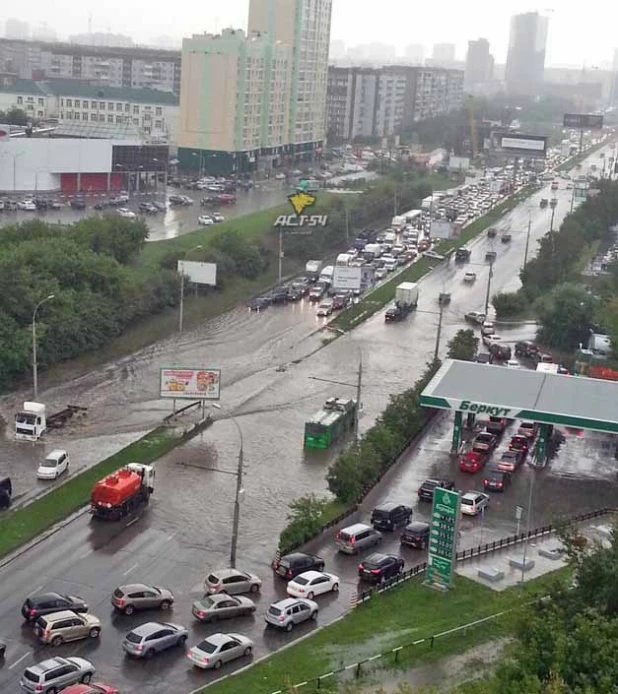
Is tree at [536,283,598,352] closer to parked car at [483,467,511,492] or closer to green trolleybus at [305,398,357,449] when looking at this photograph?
green trolleybus at [305,398,357,449]

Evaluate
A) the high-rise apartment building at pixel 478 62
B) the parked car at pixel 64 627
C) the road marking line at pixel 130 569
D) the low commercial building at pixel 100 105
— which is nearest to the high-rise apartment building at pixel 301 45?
the low commercial building at pixel 100 105

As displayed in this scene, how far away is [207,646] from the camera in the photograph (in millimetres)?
8156

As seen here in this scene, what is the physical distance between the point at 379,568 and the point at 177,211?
22.4 m

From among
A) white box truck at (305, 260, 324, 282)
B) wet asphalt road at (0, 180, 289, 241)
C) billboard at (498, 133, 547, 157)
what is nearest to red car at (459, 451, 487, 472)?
white box truck at (305, 260, 324, 282)

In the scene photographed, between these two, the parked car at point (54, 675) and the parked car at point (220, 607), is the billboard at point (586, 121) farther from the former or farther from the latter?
the parked car at point (54, 675)

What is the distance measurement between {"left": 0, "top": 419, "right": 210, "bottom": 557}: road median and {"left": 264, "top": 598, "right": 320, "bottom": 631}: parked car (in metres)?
2.69

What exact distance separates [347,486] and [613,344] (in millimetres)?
7130

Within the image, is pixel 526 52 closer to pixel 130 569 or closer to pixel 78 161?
pixel 78 161

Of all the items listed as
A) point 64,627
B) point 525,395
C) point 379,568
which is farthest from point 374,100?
point 64,627

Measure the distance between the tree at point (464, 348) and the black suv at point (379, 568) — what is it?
6859 mm

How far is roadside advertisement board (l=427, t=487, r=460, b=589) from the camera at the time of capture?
945 centimetres

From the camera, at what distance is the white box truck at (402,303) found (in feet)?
69.2

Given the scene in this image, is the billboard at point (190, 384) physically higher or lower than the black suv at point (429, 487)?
higher

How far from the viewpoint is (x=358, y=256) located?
86.8 feet
